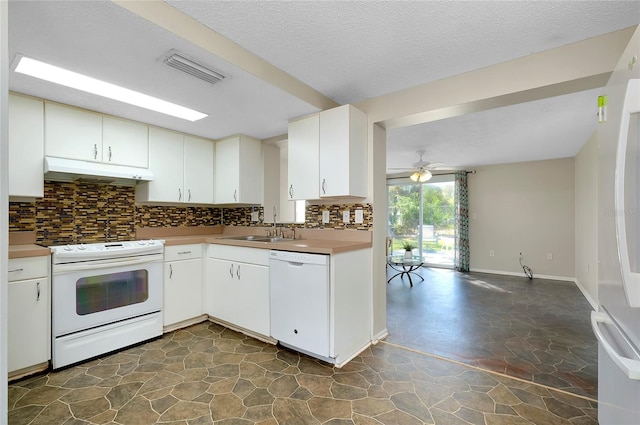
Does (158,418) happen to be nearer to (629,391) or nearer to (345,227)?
(345,227)

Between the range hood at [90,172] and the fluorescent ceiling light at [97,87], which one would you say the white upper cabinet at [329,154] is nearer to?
the fluorescent ceiling light at [97,87]

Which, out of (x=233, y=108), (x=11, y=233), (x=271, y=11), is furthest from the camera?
(x=233, y=108)

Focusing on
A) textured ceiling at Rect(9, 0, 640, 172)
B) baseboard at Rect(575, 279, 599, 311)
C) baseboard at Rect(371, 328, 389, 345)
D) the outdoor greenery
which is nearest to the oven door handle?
textured ceiling at Rect(9, 0, 640, 172)

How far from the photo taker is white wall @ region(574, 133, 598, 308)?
13.0 ft

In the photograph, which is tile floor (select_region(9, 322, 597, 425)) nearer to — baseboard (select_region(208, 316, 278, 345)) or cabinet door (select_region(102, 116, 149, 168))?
baseboard (select_region(208, 316, 278, 345))

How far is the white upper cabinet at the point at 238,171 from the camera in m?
3.46

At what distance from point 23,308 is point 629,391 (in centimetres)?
343

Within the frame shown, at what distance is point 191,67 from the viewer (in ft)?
6.28

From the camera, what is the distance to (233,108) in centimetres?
263

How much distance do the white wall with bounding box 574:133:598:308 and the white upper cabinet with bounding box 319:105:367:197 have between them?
3.42 m

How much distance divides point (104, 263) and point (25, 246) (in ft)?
2.04

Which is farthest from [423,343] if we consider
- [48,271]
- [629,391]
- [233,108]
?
[48,271]

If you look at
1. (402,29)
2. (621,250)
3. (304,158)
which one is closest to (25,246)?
(304,158)

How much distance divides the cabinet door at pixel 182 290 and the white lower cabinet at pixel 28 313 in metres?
0.87
